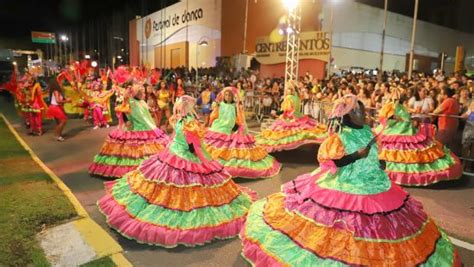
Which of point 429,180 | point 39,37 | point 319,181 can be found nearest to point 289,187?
point 319,181

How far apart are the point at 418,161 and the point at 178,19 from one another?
3005 centimetres

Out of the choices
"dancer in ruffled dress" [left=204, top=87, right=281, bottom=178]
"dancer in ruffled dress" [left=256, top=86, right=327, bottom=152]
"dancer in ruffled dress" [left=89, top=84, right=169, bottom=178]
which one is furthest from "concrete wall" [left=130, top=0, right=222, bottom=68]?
"dancer in ruffled dress" [left=204, top=87, right=281, bottom=178]

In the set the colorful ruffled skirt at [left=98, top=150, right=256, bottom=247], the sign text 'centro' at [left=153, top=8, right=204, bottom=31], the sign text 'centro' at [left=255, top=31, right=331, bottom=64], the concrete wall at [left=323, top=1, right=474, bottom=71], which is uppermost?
the sign text 'centro' at [left=153, top=8, right=204, bottom=31]

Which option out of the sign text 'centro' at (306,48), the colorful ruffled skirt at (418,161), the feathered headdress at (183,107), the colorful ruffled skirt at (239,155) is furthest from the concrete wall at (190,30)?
the feathered headdress at (183,107)

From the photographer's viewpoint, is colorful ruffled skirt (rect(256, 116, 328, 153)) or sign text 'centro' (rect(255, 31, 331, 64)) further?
sign text 'centro' (rect(255, 31, 331, 64))

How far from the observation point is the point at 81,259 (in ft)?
15.4

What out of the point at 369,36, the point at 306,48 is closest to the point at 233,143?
the point at 306,48

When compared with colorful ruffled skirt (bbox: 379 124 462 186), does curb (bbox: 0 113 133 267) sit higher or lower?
lower

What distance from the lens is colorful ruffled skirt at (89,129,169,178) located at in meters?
8.25

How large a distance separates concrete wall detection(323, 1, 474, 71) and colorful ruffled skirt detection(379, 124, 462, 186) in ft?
52.6

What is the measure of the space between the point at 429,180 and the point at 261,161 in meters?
3.41

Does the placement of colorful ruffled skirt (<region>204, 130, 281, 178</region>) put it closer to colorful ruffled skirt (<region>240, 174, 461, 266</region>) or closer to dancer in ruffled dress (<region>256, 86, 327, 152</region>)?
dancer in ruffled dress (<region>256, 86, 327, 152</region>)

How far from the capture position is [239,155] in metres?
8.27

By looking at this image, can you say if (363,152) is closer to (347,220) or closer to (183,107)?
(347,220)
